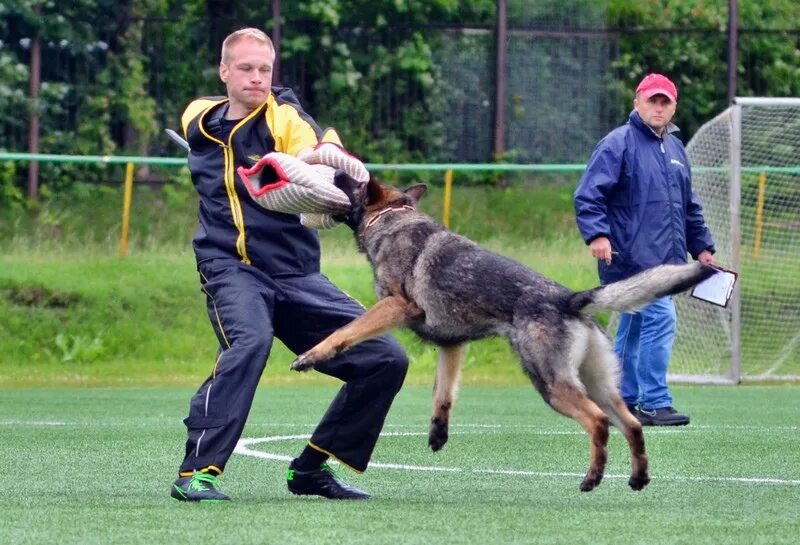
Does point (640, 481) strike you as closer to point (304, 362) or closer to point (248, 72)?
point (304, 362)

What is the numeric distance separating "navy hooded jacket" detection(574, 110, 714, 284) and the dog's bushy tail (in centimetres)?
355

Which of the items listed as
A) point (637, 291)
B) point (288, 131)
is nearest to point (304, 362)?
point (288, 131)

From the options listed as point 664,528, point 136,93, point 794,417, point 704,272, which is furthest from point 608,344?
point 136,93

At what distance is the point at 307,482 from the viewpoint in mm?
6492

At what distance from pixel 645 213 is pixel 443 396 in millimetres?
3569

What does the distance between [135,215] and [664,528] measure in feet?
42.7

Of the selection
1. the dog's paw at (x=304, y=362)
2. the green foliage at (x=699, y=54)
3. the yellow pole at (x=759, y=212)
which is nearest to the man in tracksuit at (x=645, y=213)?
the dog's paw at (x=304, y=362)

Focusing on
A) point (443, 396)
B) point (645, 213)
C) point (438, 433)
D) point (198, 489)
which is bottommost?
point (198, 489)

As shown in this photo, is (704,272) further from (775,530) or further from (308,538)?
(308,538)

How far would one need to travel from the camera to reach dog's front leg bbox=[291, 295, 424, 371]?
6.23 m

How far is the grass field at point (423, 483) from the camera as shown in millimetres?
5234

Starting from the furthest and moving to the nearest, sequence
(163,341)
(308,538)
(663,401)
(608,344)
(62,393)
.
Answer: (163,341)
(62,393)
(663,401)
(608,344)
(308,538)

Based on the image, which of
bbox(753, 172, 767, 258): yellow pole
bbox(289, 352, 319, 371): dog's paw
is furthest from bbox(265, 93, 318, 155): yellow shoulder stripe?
bbox(753, 172, 767, 258): yellow pole

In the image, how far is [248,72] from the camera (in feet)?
20.9
